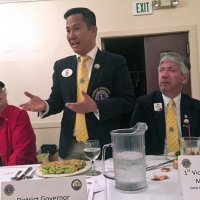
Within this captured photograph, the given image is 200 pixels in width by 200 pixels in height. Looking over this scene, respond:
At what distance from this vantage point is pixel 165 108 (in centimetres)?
156

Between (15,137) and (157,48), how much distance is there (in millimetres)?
2201

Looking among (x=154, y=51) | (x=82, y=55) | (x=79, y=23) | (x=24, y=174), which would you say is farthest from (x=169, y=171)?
(x=154, y=51)

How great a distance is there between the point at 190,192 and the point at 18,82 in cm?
285

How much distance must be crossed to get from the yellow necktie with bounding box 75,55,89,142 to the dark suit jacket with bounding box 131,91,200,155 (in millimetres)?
303

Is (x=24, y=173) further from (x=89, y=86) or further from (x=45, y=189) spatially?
(x=89, y=86)

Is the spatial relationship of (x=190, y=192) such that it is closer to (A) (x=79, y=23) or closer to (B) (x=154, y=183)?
(B) (x=154, y=183)

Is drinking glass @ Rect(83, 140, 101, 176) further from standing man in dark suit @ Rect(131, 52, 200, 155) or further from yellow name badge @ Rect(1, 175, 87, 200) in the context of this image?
standing man in dark suit @ Rect(131, 52, 200, 155)

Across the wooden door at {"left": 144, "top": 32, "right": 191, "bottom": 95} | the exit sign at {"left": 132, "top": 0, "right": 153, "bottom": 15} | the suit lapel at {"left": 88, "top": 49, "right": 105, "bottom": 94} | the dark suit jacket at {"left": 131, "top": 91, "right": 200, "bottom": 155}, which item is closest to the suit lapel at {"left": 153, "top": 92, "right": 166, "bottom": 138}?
the dark suit jacket at {"left": 131, "top": 91, "right": 200, "bottom": 155}

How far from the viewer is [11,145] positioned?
5.20 ft

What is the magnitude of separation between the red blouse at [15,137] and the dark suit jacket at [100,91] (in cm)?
19

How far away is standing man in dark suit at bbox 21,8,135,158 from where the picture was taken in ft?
4.76

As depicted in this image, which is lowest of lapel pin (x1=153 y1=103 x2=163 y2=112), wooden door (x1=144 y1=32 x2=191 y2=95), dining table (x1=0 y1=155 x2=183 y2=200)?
dining table (x1=0 y1=155 x2=183 y2=200)

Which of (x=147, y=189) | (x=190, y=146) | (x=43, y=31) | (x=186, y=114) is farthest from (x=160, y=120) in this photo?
(x=43, y=31)

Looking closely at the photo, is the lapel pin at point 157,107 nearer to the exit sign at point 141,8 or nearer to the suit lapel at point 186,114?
the suit lapel at point 186,114
